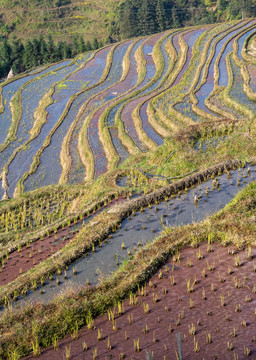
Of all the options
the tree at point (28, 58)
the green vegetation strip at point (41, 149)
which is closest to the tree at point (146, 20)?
the tree at point (28, 58)

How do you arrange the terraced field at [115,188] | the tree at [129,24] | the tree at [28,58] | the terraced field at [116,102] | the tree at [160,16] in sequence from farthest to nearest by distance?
the tree at [160,16], the tree at [129,24], the tree at [28,58], the terraced field at [116,102], the terraced field at [115,188]

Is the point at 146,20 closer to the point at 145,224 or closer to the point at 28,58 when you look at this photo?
the point at 28,58

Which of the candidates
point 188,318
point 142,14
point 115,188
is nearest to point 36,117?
point 115,188

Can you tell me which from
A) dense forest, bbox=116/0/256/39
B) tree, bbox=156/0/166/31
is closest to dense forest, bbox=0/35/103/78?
dense forest, bbox=116/0/256/39

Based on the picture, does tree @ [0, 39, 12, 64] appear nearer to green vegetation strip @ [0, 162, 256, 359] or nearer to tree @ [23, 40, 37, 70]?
tree @ [23, 40, 37, 70]

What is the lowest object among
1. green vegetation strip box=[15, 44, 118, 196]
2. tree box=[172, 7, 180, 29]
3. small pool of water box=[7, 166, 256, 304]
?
small pool of water box=[7, 166, 256, 304]

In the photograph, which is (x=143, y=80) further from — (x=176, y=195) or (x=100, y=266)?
(x=100, y=266)

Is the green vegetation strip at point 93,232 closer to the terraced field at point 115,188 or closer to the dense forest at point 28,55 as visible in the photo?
the terraced field at point 115,188
